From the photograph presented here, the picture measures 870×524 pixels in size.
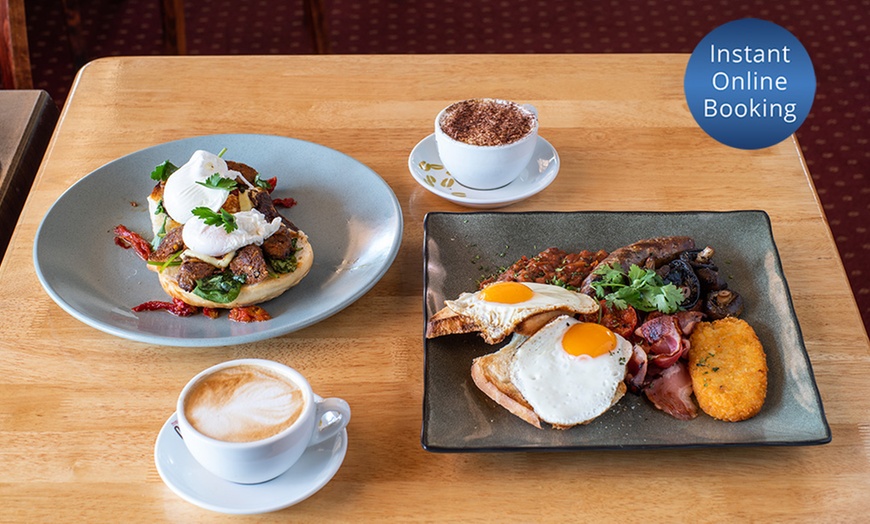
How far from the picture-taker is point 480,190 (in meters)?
2.01

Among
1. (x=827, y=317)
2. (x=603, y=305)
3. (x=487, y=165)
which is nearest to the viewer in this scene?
(x=603, y=305)

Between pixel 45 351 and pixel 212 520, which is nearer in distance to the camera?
pixel 212 520

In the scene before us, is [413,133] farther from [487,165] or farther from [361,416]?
[361,416]

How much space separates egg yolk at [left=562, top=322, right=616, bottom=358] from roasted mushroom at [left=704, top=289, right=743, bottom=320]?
0.24 metres

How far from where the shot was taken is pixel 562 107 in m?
2.31

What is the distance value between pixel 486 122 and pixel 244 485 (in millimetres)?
988

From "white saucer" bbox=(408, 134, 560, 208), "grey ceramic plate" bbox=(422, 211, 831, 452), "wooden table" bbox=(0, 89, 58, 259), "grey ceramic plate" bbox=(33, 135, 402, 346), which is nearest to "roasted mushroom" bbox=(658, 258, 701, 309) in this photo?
"grey ceramic plate" bbox=(422, 211, 831, 452)

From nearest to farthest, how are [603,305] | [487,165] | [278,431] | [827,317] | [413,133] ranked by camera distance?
[278,431] < [603,305] < [827,317] < [487,165] < [413,133]

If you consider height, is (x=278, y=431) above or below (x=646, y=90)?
above

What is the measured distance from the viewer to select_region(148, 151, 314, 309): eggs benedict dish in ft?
5.39

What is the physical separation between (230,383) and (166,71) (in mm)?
1390

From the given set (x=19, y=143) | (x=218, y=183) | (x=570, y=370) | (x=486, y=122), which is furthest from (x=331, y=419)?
(x=19, y=143)

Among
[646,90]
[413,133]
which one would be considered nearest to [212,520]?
[413,133]

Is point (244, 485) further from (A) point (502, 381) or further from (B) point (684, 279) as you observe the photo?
(B) point (684, 279)
